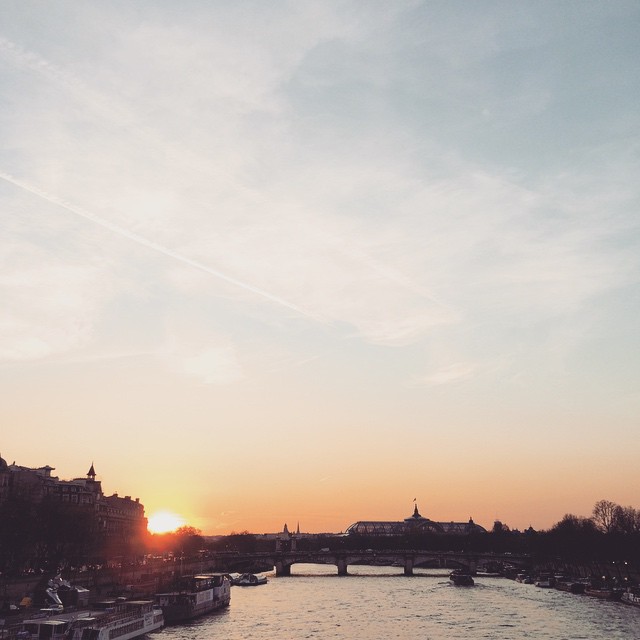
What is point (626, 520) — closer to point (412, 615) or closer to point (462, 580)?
point (462, 580)

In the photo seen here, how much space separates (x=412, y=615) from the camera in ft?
331

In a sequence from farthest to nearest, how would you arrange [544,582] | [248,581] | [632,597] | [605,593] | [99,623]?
[248,581], [544,582], [605,593], [632,597], [99,623]

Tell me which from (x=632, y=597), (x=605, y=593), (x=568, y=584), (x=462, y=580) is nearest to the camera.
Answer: (x=632, y=597)

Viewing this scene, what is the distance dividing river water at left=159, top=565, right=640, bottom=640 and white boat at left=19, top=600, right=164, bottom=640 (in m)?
2.67

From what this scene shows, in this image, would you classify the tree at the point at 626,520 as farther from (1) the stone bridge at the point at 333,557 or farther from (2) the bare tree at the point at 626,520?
(1) the stone bridge at the point at 333,557

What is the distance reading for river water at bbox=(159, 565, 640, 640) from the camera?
8325 centimetres

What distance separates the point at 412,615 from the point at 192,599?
2890 centimetres

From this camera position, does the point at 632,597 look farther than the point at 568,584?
No

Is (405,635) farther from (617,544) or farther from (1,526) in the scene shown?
(617,544)

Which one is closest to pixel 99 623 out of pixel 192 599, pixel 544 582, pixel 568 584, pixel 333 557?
pixel 192 599

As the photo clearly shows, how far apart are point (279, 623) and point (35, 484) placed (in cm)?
7396

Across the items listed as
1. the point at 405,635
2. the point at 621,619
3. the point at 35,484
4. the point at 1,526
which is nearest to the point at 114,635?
the point at 405,635

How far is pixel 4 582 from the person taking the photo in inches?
3317

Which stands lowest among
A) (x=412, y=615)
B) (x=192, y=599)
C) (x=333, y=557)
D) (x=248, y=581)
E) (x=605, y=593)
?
(x=412, y=615)
